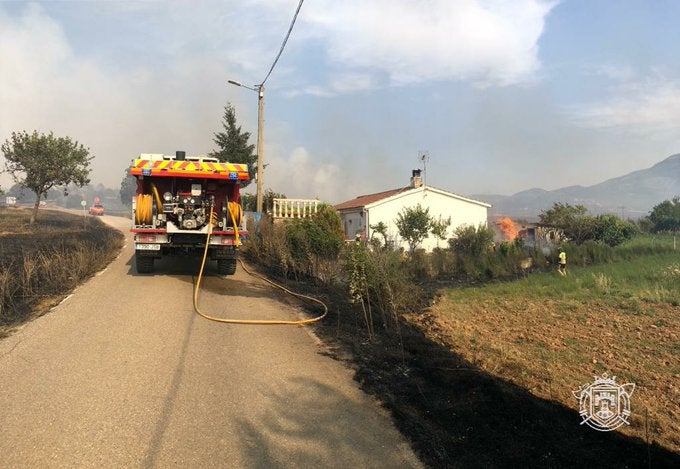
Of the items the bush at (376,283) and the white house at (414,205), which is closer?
the bush at (376,283)

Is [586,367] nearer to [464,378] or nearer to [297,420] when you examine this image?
[464,378]

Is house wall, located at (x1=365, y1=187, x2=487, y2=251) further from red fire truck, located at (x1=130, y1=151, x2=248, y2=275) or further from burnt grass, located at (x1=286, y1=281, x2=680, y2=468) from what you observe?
burnt grass, located at (x1=286, y1=281, x2=680, y2=468)

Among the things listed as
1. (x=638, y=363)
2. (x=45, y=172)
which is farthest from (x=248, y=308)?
(x=45, y=172)

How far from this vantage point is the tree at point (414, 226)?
91.9 feet

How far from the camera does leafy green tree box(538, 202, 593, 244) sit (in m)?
28.4

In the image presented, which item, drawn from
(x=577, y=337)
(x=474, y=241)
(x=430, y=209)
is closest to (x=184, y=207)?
(x=577, y=337)

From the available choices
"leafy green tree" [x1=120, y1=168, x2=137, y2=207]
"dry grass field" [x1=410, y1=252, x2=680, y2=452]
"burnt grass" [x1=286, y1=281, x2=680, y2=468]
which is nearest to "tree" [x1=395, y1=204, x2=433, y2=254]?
"dry grass field" [x1=410, y1=252, x2=680, y2=452]

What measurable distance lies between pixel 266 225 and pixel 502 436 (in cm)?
1223

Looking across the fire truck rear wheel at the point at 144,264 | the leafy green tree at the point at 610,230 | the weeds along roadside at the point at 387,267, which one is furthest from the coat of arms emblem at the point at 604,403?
the leafy green tree at the point at 610,230

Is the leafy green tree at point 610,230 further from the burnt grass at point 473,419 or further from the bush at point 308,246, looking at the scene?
the burnt grass at point 473,419

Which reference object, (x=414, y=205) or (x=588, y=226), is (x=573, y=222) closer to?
(x=588, y=226)

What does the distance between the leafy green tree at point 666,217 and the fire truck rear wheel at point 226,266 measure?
55616 millimetres

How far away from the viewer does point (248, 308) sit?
801 centimetres

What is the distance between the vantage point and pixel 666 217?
173 ft
